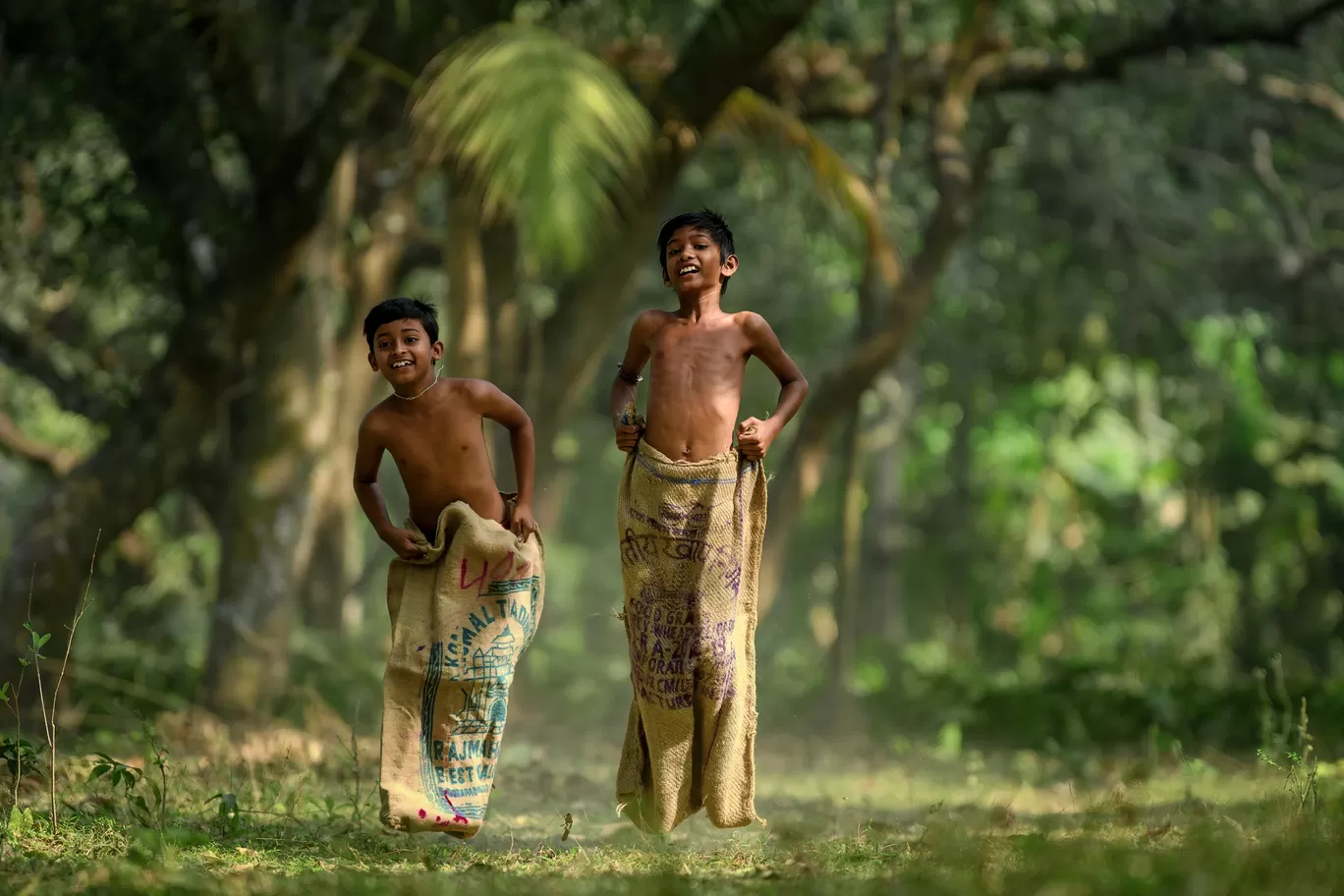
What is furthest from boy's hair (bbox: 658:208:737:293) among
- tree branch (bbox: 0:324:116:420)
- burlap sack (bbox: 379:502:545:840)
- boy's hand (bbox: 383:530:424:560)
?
tree branch (bbox: 0:324:116:420)

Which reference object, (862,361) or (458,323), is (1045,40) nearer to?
(862,361)

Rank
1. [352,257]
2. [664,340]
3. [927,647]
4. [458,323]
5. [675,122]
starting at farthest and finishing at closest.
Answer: [927,647]
[352,257]
[458,323]
[675,122]
[664,340]

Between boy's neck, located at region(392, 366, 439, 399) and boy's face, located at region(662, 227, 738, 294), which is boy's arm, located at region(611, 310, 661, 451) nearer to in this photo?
boy's face, located at region(662, 227, 738, 294)

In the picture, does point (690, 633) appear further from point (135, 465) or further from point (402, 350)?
point (135, 465)

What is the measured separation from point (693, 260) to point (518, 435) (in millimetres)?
861

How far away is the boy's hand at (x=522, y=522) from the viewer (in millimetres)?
5914

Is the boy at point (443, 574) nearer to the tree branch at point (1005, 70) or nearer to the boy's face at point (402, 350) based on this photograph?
the boy's face at point (402, 350)

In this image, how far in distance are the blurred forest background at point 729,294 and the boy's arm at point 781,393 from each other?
120 cm

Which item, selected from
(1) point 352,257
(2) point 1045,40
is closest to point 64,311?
(1) point 352,257

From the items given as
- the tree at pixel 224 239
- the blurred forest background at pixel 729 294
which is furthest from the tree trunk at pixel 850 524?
the tree at pixel 224 239

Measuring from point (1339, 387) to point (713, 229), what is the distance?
11.7 meters

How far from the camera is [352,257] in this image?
501 inches

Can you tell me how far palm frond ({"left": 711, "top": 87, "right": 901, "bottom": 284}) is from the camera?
34.4ft

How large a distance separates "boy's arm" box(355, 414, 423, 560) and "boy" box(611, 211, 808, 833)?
2.36ft
